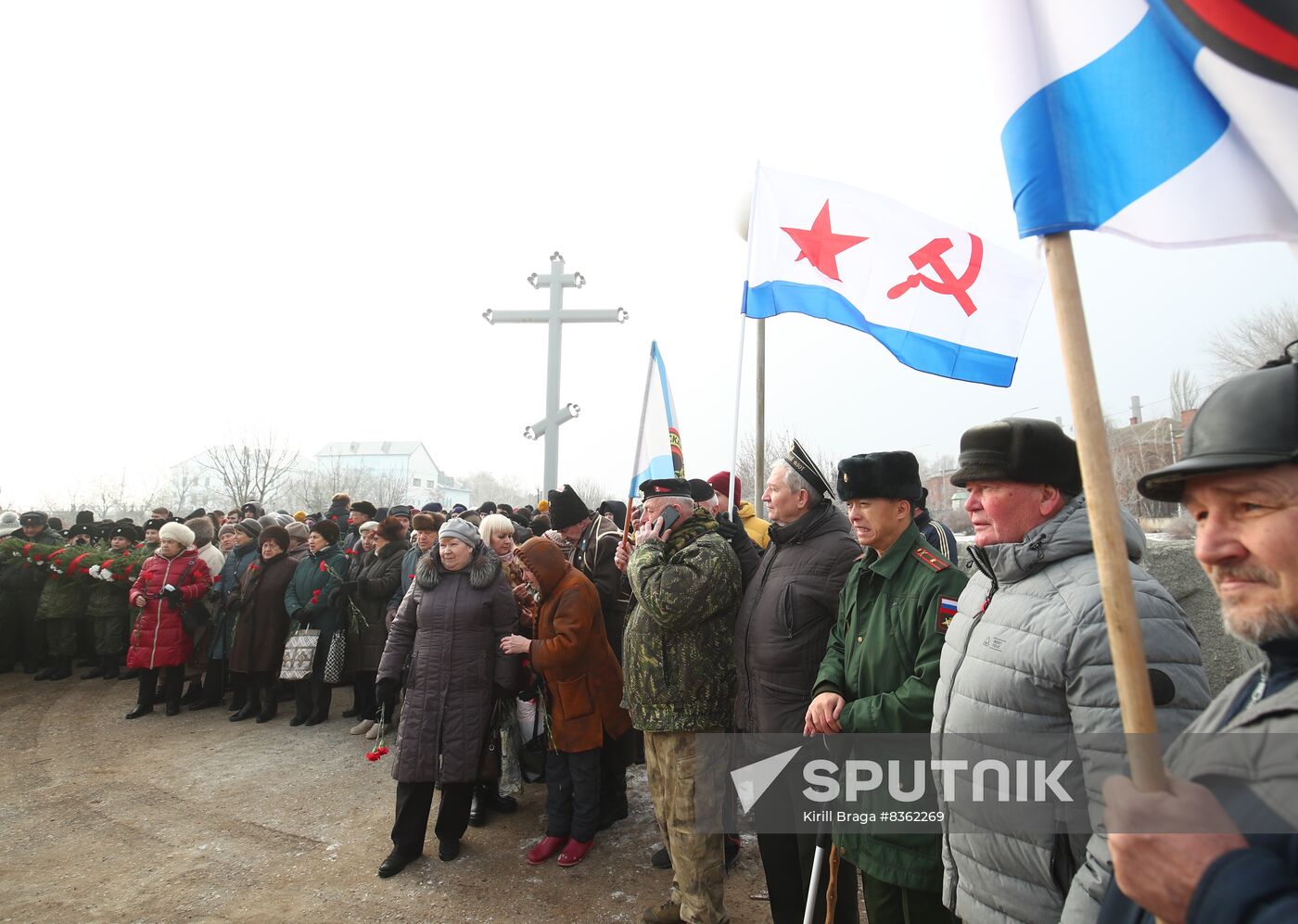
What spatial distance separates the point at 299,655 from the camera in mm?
7055

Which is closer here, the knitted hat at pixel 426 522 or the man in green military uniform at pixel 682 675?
the man in green military uniform at pixel 682 675

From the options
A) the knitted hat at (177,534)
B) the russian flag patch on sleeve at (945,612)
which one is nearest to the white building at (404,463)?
the knitted hat at (177,534)

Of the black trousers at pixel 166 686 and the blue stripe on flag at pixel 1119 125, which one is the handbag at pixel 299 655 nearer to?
the black trousers at pixel 166 686

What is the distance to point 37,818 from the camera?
503 centimetres

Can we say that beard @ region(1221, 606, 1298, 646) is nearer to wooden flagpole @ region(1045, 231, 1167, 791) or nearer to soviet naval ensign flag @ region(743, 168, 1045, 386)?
wooden flagpole @ region(1045, 231, 1167, 791)

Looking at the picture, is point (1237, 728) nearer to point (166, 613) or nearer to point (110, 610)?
point (166, 613)

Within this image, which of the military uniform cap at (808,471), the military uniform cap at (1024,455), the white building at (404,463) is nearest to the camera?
the military uniform cap at (1024,455)

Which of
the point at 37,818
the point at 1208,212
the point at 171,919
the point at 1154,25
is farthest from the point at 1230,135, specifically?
the point at 37,818

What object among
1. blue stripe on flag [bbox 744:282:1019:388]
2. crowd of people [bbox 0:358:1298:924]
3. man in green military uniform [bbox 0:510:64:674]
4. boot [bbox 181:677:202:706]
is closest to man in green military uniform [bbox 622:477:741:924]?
crowd of people [bbox 0:358:1298:924]

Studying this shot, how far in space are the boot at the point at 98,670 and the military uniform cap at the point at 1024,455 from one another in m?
11.1

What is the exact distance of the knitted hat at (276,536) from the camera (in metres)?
7.69

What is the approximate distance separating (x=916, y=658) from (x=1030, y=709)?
Result: 698 mm

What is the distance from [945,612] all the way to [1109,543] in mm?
1526

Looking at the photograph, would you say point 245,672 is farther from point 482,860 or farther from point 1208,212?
point 1208,212
